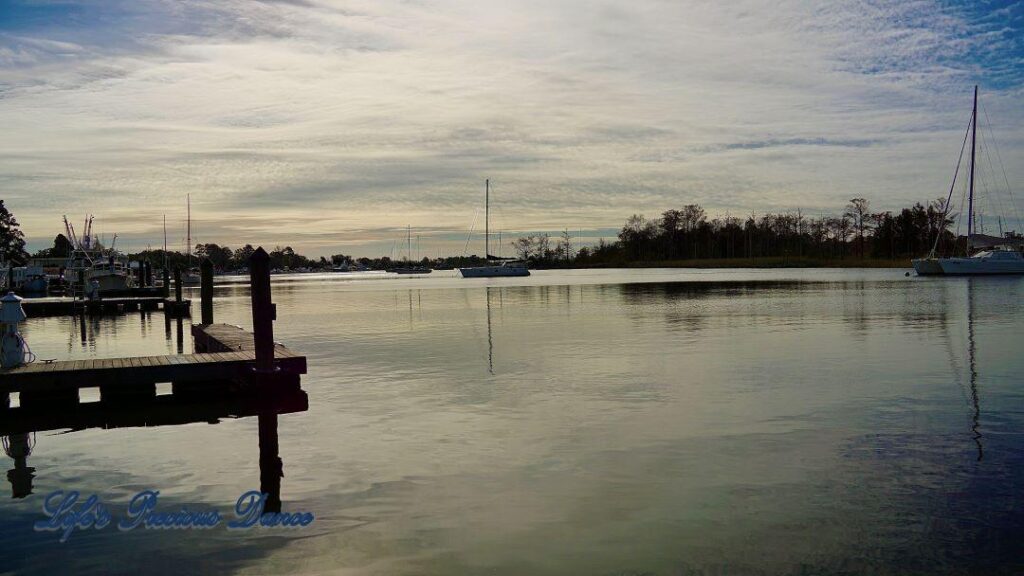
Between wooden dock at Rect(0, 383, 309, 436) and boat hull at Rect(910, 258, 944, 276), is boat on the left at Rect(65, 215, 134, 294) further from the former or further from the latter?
boat hull at Rect(910, 258, 944, 276)

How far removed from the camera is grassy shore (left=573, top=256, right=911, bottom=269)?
139 meters

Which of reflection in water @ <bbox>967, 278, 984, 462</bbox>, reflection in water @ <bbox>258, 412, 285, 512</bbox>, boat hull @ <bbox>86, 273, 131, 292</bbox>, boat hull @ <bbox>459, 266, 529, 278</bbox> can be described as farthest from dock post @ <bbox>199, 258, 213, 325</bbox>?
boat hull @ <bbox>459, 266, 529, 278</bbox>

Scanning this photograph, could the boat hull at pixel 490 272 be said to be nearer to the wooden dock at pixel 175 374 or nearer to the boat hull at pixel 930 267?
the boat hull at pixel 930 267

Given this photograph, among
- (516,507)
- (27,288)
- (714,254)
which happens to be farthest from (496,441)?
(714,254)

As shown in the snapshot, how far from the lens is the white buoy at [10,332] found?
54.6 ft

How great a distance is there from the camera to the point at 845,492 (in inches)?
401

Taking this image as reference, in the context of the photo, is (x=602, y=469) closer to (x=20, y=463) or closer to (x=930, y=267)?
(x=20, y=463)

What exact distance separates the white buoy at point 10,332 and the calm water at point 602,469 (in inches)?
138

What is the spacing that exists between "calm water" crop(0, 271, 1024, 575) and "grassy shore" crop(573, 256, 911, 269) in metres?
124

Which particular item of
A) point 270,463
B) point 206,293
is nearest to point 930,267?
point 206,293

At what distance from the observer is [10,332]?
17156 mm

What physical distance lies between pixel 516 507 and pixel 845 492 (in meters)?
4.07

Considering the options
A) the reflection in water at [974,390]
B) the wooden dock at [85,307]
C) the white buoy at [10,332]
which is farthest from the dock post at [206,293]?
the reflection in water at [974,390]

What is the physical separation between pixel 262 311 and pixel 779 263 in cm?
15298
